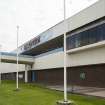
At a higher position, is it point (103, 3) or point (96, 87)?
point (103, 3)

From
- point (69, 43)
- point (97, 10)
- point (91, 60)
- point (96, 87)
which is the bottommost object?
point (96, 87)

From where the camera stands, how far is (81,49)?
36250 millimetres

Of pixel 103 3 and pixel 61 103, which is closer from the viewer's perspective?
pixel 61 103

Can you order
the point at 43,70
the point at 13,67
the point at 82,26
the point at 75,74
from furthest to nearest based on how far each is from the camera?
the point at 13,67, the point at 43,70, the point at 75,74, the point at 82,26

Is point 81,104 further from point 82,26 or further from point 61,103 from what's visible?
point 82,26

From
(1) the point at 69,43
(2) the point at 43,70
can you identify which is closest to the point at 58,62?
(1) the point at 69,43

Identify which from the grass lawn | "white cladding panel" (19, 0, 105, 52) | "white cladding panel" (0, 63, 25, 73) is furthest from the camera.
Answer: "white cladding panel" (0, 63, 25, 73)

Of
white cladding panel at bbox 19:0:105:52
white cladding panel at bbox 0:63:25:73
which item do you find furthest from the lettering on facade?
white cladding panel at bbox 0:63:25:73

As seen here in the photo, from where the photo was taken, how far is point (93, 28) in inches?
1351

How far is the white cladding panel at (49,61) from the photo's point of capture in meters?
46.2

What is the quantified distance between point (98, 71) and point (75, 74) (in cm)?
694

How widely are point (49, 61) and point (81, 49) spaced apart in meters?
16.0

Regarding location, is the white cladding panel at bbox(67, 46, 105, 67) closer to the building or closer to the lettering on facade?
the building

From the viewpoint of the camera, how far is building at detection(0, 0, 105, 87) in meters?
32.8
